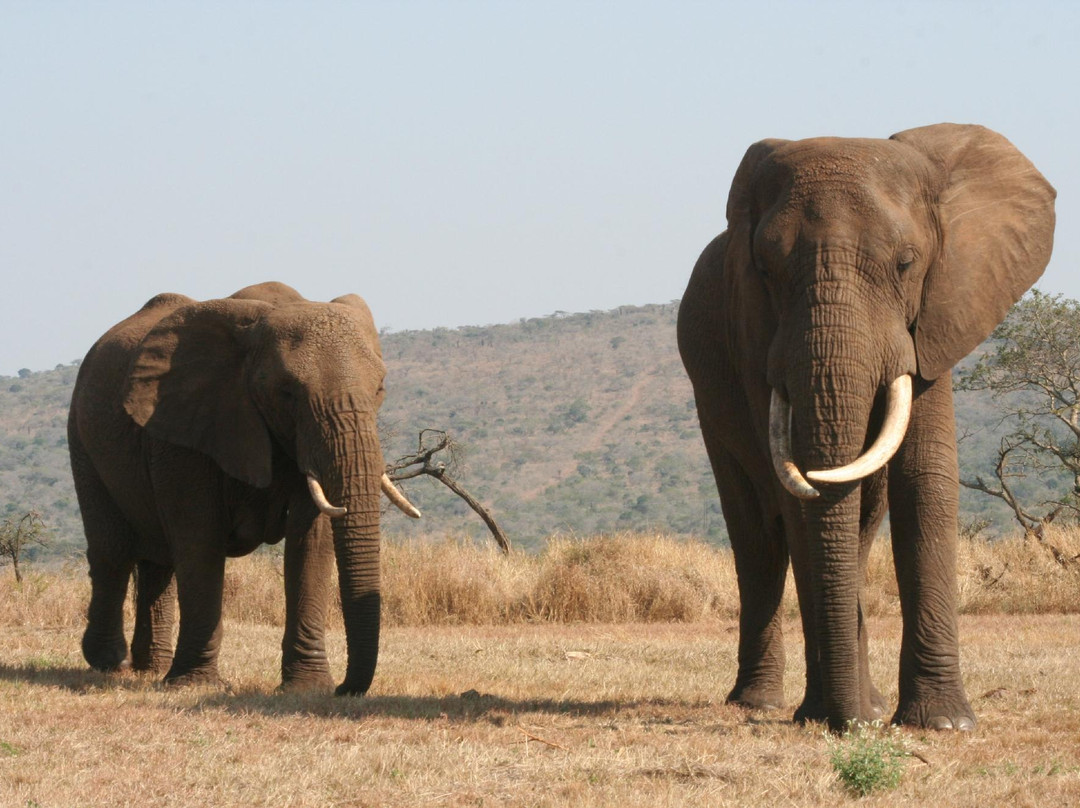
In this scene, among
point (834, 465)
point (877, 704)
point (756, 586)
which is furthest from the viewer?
point (756, 586)

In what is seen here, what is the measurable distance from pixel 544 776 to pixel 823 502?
195 cm

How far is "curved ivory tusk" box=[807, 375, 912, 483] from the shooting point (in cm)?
774

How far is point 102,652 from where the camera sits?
41.8 ft

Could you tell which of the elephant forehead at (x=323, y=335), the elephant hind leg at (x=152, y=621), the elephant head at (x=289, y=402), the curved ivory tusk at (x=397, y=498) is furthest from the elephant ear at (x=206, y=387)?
the elephant hind leg at (x=152, y=621)

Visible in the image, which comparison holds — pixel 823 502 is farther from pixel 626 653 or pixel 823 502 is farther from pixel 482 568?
pixel 482 568

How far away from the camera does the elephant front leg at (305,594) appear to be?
1098cm

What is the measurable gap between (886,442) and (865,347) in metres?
0.51

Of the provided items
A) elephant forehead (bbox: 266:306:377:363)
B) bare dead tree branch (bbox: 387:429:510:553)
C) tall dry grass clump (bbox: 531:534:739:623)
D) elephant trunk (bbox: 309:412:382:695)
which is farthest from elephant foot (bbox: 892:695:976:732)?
bare dead tree branch (bbox: 387:429:510:553)

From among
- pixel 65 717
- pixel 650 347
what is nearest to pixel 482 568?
pixel 65 717

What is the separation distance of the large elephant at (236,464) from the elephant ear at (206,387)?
10mm

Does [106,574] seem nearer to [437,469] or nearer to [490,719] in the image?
[490,719]

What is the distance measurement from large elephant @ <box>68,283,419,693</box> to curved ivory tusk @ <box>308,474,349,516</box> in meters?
0.01

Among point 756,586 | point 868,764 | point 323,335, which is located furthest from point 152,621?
point 868,764

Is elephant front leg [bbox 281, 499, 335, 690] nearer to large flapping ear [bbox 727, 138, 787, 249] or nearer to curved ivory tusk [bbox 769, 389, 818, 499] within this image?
large flapping ear [bbox 727, 138, 787, 249]
